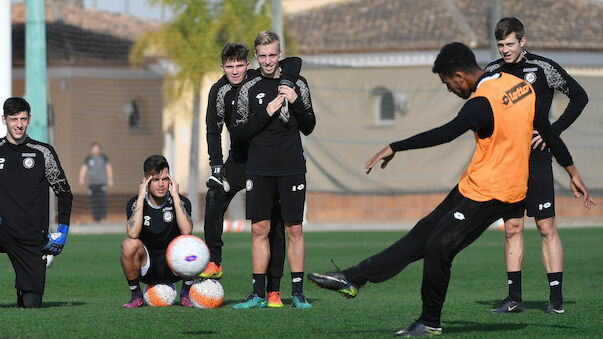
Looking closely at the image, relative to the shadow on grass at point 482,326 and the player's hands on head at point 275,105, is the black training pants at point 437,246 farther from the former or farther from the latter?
the player's hands on head at point 275,105

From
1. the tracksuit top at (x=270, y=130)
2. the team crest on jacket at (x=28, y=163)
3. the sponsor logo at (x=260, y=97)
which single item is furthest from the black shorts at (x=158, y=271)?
the sponsor logo at (x=260, y=97)

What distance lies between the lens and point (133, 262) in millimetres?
9641

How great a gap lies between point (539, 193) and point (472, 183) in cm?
218

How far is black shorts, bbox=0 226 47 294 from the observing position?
32.3 ft

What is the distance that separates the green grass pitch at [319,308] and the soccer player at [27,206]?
1.31 ft

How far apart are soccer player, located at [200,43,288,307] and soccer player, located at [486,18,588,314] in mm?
1982

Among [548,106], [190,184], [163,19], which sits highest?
[163,19]

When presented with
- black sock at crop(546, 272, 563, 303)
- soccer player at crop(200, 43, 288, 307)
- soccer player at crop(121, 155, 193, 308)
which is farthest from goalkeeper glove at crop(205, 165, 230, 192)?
black sock at crop(546, 272, 563, 303)

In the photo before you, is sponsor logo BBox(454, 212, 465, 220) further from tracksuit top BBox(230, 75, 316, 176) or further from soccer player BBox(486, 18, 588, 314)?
tracksuit top BBox(230, 75, 316, 176)

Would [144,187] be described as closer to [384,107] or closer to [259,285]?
[259,285]

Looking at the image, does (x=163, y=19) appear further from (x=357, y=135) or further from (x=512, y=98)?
(x=512, y=98)

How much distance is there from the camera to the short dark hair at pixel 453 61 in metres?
7.09

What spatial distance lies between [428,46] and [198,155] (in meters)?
11.3

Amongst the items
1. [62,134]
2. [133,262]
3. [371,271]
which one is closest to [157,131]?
[62,134]
